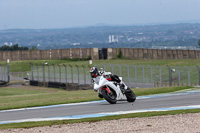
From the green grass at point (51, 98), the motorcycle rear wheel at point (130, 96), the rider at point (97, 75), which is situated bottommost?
the green grass at point (51, 98)

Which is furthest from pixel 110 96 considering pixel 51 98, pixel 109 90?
pixel 51 98

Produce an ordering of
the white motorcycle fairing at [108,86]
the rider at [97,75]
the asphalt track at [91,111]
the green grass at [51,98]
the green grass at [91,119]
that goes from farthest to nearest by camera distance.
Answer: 1. the green grass at [51,98]
2. the rider at [97,75]
3. the white motorcycle fairing at [108,86]
4. the asphalt track at [91,111]
5. the green grass at [91,119]

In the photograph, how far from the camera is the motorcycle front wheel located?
16375 millimetres

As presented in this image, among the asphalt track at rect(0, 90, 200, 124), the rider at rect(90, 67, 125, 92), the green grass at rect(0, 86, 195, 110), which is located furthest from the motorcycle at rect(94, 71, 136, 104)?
the green grass at rect(0, 86, 195, 110)

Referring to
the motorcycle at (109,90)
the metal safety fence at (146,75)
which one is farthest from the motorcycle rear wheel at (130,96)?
the metal safety fence at (146,75)

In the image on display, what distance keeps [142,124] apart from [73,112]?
4426 millimetres

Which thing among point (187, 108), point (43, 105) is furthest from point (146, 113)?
point (43, 105)

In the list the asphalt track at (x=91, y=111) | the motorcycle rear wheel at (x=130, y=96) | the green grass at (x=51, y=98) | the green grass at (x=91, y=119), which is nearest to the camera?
the green grass at (x=91, y=119)

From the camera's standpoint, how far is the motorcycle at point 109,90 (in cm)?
1638

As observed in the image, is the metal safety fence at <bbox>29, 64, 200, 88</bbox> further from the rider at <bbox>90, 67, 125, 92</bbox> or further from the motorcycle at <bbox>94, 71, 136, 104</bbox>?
the rider at <bbox>90, 67, 125, 92</bbox>

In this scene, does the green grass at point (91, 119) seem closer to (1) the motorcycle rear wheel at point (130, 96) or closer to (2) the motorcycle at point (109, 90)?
(2) the motorcycle at point (109, 90)

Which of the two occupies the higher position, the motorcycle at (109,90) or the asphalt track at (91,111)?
the motorcycle at (109,90)

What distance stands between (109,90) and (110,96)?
0.97 ft

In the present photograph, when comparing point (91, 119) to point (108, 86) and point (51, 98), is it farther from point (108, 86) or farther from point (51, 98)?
point (51, 98)
